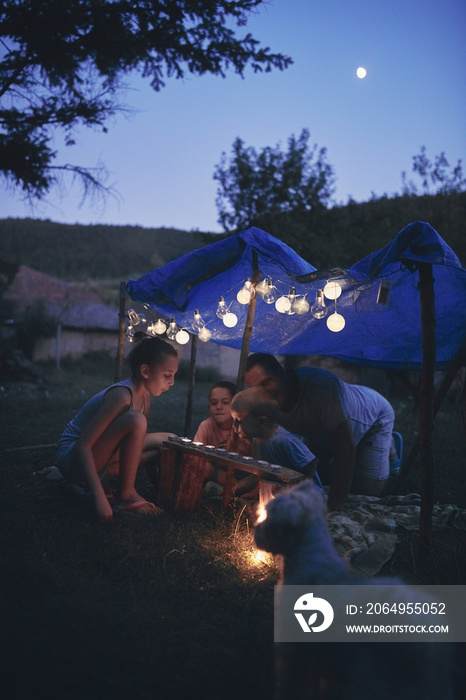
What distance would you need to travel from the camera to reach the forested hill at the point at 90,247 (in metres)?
45.8

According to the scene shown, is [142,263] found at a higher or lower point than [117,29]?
higher

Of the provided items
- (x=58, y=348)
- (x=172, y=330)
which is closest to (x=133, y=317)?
(x=172, y=330)

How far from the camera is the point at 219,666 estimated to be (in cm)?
215

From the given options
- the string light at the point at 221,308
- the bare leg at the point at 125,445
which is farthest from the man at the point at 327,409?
the bare leg at the point at 125,445

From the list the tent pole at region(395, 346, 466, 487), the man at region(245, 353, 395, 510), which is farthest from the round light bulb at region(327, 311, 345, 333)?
the tent pole at region(395, 346, 466, 487)

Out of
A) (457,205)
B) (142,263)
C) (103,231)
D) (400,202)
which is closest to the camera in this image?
(457,205)

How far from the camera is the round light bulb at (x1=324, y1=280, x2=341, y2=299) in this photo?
359cm

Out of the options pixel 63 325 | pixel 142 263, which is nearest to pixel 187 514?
pixel 63 325

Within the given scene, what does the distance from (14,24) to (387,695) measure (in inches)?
303

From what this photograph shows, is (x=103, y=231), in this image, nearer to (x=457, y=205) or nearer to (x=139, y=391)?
(x=457, y=205)

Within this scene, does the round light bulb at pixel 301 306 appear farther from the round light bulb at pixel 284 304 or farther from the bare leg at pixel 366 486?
the bare leg at pixel 366 486

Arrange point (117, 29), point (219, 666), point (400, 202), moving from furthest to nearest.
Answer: point (400, 202)
point (117, 29)
point (219, 666)

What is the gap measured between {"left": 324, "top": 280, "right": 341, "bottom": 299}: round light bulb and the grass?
1.92 metres

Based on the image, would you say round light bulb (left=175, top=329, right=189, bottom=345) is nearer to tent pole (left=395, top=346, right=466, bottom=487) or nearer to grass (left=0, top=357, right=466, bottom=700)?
grass (left=0, top=357, right=466, bottom=700)
